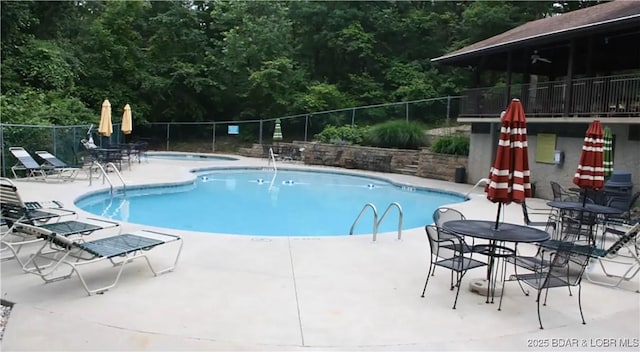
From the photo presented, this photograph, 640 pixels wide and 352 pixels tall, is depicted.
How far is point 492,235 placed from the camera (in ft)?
14.7

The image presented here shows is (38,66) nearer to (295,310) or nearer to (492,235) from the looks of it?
(295,310)

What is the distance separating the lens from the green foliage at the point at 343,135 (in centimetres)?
2014

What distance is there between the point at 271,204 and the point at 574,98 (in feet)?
25.9

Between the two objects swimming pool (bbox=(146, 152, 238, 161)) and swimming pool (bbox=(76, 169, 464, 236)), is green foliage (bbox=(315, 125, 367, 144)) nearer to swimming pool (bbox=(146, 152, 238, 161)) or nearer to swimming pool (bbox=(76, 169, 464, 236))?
swimming pool (bbox=(76, 169, 464, 236))

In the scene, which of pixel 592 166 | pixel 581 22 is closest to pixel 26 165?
pixel 592 166

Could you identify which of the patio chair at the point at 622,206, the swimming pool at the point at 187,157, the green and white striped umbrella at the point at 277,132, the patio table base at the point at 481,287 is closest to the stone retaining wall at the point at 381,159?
the green and white striped umbrella at the point at 277,132

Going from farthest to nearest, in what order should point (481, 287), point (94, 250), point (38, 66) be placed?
point (38, 66) → point (481, 287) → point (94, 250)

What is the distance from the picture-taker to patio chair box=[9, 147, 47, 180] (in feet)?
37.4

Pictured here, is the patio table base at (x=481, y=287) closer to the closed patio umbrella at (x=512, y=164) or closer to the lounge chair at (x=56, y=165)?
the closed patio umbrella at (x=512, y=164)

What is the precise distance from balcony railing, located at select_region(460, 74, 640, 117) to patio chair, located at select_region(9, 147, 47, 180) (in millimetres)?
11881

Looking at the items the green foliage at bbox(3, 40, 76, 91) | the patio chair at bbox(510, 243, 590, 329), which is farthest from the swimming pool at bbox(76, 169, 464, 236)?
the green foliage at bbox(3, 40, 76, 91)

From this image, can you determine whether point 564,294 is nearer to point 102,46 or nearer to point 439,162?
point 439,162

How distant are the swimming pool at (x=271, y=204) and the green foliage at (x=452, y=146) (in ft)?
7.45

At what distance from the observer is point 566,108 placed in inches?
458
